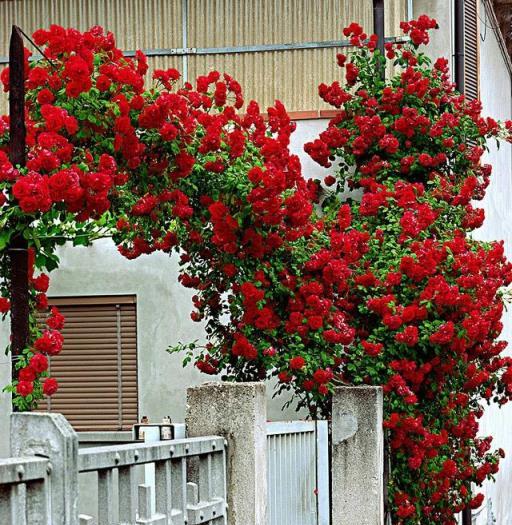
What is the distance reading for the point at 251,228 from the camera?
10.5 meters

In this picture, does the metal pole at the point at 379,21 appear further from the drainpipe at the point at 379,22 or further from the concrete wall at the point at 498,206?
the concrete wall at the point at 498,206

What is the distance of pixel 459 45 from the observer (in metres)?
15.7

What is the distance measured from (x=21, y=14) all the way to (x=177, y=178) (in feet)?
18.7

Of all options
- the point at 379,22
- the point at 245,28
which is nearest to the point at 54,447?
the point at 379,22

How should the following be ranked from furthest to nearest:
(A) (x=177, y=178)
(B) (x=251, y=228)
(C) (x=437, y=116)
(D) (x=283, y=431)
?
(C) (x=437, y=116), (B) (x=251, y=228), (A) (x=177, y=178), (D) (x=283, y=431)

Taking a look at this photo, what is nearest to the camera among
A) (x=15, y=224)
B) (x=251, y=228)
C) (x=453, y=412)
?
(x=15, y=224)

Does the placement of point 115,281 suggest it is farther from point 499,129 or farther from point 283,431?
point 283,431

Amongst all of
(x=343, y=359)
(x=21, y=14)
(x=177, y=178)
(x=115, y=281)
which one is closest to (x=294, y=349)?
(x=343, y=359)

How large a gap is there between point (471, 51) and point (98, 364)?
19.7ft

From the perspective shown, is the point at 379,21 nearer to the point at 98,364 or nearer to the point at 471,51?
the point at 471,51

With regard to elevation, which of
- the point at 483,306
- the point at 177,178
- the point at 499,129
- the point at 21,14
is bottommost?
the point at 483,306

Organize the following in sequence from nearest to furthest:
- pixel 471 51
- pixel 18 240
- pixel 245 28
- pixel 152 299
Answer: pixel 18 240
pixel 152 299
pixel 245 28
pixel 471 51

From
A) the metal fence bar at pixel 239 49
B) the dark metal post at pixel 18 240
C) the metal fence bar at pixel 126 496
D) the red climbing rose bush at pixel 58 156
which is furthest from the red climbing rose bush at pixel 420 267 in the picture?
the metal fence bar at pixel 126 496

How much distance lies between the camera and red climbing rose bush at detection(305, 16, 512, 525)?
11797 mm
